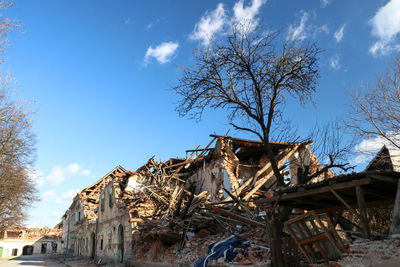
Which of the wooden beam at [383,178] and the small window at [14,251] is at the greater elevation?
the wooden beam at [383,178]

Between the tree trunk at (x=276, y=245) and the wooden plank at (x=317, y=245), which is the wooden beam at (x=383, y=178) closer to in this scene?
the wooden plank at (x=317, y=245)

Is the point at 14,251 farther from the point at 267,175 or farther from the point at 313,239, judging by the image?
the point at 313,239

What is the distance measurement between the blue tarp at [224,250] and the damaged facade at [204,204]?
0.43ft

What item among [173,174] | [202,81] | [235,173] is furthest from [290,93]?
[173,174]

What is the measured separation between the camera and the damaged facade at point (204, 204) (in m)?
11.7

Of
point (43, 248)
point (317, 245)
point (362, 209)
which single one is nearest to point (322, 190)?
point (362, 209)

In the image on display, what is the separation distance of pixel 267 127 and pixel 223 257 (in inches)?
218

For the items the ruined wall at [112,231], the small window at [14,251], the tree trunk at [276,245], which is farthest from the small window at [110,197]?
the small window at [14,251]

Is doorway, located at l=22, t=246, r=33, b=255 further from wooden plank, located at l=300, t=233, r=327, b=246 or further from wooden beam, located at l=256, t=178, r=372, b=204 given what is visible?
wooden plank, located at l=300, t=233, r=327, b=246

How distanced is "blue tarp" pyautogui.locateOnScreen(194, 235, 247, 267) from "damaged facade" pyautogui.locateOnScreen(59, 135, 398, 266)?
0.13m

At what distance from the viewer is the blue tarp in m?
11.4

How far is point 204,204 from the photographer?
17094 millimetres

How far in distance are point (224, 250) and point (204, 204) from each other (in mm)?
5523

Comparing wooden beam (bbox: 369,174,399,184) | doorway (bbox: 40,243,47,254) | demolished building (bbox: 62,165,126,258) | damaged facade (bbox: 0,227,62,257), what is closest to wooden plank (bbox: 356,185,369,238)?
wooden beam (bbox: 369,174,399,184)
